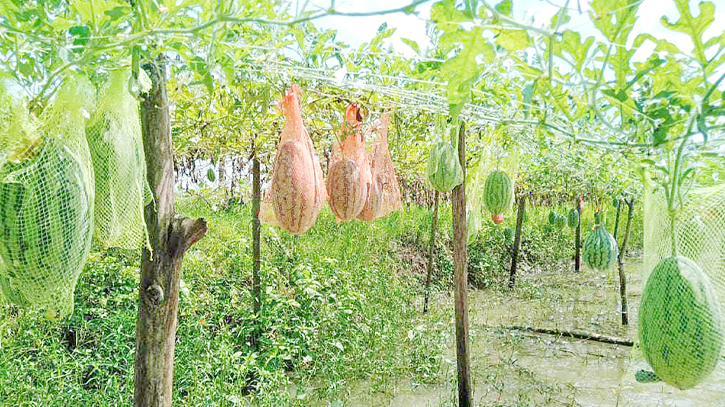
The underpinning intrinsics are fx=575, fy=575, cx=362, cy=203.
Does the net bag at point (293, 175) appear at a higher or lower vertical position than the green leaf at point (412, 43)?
lower

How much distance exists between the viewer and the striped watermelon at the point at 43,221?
1.03 m

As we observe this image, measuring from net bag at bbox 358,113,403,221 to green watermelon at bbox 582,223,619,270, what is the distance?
399cm

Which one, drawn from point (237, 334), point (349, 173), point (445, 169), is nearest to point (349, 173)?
point (349, 173)

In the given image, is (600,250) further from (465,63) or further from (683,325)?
(465,63)

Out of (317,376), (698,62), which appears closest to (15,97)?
(698,62)

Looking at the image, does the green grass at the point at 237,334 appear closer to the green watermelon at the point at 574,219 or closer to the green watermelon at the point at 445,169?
the green watermelon at the point at 445,169

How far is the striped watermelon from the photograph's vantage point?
1.03 meters

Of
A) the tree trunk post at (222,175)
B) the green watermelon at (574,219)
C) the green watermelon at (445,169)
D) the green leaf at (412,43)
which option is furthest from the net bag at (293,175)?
the green watermelon at (574,219)

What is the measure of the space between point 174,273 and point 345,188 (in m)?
1.21

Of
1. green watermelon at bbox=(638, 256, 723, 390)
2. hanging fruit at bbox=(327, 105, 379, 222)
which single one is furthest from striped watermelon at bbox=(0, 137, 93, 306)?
hanging fruit at bbox=(327, 105, 379, 222)

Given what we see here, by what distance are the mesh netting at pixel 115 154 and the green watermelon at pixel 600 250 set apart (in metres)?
6.23

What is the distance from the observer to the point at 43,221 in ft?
3.46

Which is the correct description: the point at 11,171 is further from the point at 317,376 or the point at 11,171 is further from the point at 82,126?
the point at 317,376

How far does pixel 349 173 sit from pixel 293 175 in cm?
46
